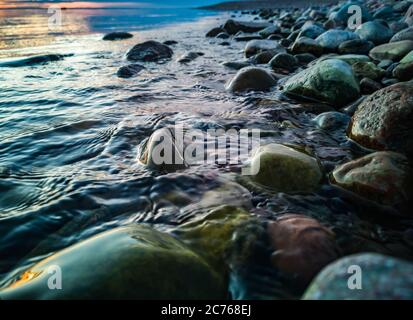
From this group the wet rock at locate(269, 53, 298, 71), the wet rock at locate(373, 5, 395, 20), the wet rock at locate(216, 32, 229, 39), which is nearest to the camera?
the wet rock at locate(269, 53, 298, 71)

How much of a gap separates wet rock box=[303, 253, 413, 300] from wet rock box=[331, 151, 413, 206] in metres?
1.12

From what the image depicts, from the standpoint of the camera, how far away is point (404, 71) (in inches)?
203

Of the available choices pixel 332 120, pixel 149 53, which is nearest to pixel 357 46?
pixel 332 120

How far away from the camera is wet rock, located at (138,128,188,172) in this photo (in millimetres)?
3027

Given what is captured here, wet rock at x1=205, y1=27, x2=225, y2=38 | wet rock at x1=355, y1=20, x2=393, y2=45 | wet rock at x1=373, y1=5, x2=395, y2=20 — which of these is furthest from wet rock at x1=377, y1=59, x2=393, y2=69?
wet rock at x1=205, y1=27, x2=225, y2=38

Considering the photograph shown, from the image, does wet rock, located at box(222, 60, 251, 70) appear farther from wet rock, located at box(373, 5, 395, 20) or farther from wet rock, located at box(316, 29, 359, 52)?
wet rock, located at box(373, 5, 395, 20)

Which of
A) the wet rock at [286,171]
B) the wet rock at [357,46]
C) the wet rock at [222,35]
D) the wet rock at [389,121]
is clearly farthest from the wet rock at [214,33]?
the wet rock at [286,171]

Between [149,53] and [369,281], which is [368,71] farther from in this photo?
[149,53]

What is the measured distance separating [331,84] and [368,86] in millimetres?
699

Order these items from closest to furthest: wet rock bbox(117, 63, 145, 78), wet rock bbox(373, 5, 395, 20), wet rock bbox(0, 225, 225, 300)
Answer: wet rock bbox(0, 225, 225, 300)
wet rock bbox(117, 63, 145, 78)
wet rock bbox(373, 5, 395, 20)

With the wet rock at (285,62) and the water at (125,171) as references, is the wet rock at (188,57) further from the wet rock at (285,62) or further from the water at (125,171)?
the water at (125,171)

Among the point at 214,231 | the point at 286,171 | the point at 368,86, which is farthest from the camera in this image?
the point at 368,86

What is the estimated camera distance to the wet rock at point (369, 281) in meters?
1.31
